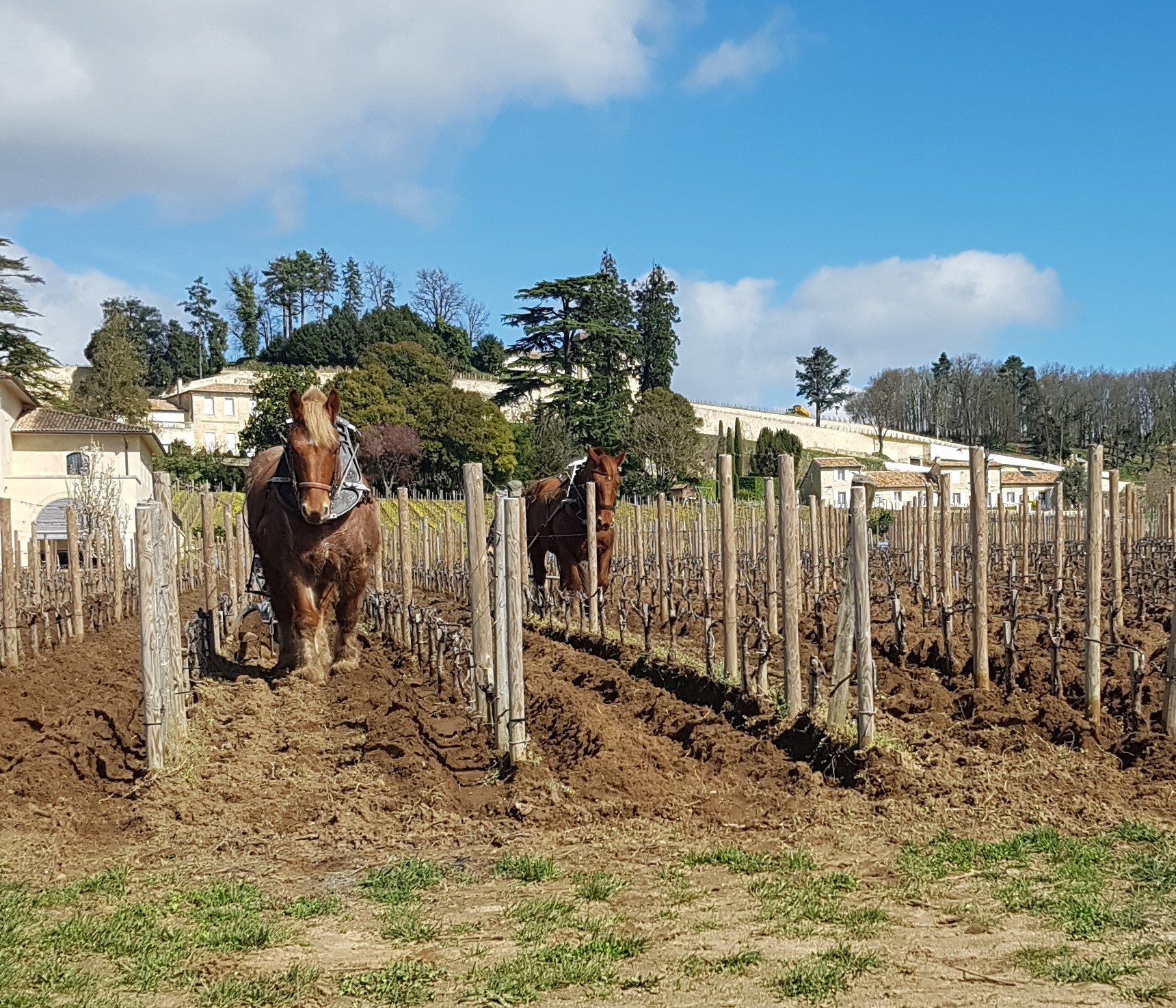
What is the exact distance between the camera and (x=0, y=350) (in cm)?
4825

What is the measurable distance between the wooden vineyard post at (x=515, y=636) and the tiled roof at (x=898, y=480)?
173 ft

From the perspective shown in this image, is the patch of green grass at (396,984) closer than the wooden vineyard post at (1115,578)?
Yes

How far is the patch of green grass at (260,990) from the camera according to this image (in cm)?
373

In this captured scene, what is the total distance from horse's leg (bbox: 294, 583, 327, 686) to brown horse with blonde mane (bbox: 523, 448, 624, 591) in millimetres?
4828

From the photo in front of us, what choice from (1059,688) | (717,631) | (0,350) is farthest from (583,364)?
(1059,688)

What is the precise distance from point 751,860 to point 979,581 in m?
3.81

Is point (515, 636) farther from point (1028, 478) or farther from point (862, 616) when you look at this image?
point (1028, 478)

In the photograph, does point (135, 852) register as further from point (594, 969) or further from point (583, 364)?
point (583, 364)

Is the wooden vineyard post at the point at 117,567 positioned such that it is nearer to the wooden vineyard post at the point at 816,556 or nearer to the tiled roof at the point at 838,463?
the wooden vineyard post at the point at 816,556

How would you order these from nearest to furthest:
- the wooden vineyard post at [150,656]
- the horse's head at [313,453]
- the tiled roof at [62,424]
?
1. the wooden vineyard post at [150,656]
2. the horse's head at [313,453]
3. the tiled roof at [62,424]

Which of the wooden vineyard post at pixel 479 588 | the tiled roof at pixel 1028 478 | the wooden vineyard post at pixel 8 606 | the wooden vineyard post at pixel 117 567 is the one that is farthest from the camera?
the tiled roof at pixel 1028 478

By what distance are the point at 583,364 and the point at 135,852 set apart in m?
53.6

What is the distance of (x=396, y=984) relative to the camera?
12.6 feet

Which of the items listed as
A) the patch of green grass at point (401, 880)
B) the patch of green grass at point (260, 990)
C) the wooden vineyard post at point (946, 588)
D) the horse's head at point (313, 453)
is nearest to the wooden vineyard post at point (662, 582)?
the wooden vineyard post at point (946, 588)
